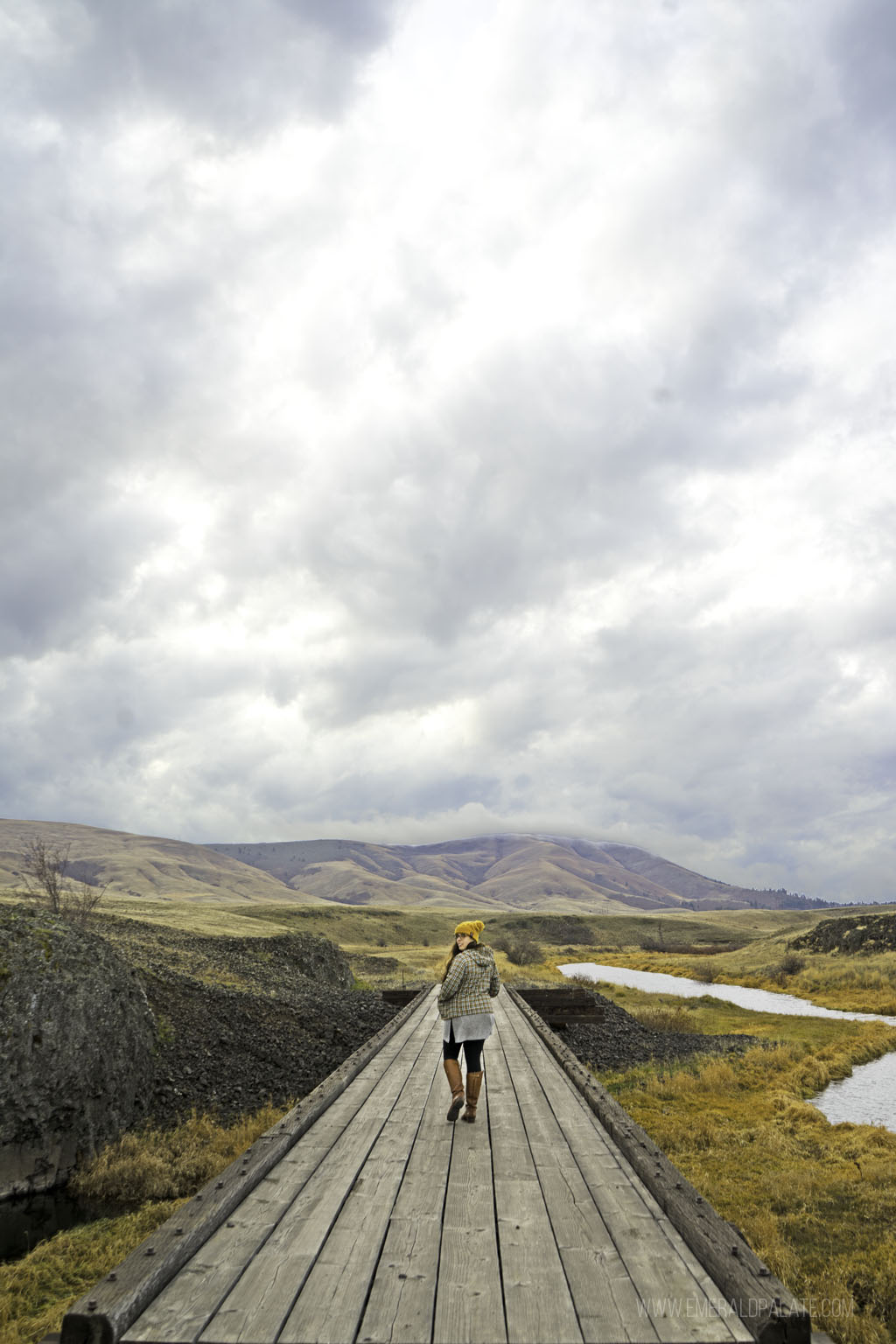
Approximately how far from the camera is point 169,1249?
414 cm

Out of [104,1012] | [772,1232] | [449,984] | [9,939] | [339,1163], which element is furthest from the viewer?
[104,1012]

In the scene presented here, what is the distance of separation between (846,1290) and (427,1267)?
6.30m

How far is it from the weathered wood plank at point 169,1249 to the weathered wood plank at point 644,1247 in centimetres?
269

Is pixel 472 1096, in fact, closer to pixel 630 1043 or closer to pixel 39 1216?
pixel 39 1216

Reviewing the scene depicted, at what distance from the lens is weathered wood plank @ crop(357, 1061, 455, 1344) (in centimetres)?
360

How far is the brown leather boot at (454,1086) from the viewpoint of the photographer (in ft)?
25.0

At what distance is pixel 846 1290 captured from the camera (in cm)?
735

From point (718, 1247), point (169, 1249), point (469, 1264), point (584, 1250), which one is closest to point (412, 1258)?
→ point (469, 1264)

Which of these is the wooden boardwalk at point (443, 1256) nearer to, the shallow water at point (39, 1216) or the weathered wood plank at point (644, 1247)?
the weathered wood plank at point (644, 1247)

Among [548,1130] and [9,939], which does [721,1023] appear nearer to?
[548,1130]

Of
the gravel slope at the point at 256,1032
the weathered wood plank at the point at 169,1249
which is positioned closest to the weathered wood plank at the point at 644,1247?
the weathered wood plank at the point at 169,1249

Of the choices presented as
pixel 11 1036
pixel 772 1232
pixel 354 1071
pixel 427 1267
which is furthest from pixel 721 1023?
pixel 427 1267

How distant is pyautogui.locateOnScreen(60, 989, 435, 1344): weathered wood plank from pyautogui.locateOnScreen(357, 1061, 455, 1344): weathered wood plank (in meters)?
1.23

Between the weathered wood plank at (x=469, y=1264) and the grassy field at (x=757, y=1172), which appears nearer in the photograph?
the weathered wood plank at (x=469, y=1264)
